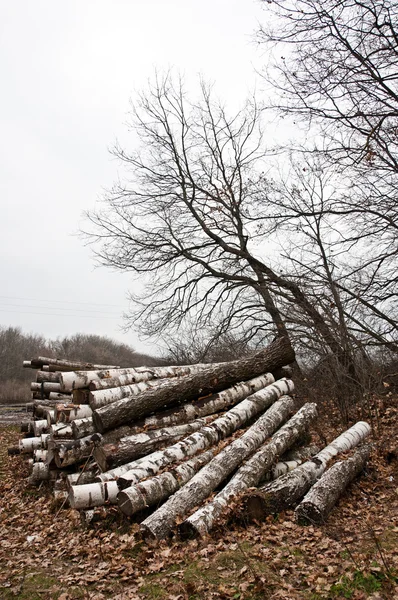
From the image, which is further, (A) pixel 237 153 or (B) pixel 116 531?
(A) pixel 237 153

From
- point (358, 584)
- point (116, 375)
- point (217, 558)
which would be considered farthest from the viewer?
point (116, 375)

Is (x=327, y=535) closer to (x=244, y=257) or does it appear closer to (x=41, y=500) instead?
(x=41, y=500)

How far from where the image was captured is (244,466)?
6.43 m

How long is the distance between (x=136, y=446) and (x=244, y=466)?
1.70 meters

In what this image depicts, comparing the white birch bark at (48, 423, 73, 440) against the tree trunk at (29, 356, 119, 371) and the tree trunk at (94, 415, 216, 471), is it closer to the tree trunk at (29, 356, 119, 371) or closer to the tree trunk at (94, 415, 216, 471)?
the tree trunk at (94, 415, 216, 471)

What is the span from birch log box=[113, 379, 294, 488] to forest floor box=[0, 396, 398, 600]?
0.58 m

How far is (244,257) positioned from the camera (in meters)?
17.6

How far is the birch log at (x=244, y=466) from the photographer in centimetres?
529

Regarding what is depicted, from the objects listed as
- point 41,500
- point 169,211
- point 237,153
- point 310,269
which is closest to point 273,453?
point 41,500

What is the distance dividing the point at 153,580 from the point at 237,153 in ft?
56.5

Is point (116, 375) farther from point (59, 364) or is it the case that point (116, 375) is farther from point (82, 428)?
point (59, 364)

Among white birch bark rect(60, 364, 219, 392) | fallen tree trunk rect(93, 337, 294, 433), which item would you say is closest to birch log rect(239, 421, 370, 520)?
fallen tree trunk rect(93, 337, 294, 433)

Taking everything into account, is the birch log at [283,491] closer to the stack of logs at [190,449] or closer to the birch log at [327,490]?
the stack of logs at [190,449]

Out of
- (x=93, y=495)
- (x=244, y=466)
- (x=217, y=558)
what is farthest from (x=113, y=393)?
(x=217, y=558)
